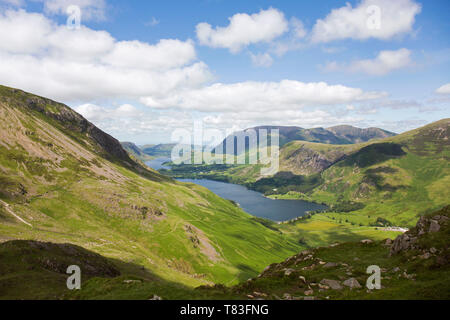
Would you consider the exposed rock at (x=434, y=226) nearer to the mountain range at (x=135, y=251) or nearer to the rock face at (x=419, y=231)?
the rock face at (x=419, y=231)

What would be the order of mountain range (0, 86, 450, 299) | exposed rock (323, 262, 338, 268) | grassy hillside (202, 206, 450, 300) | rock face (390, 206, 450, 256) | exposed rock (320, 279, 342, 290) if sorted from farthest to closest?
exposed rock (323, 262, 338, 268)
rock face (390, 206, 450, 256)
exposed rock (320, 279, 342, 290)
mountain range (0, 86, 450, 299)
grassy hillside (202, 206, 450, 300)

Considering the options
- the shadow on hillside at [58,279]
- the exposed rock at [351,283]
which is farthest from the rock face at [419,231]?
the shadow on hillside at [58,279]

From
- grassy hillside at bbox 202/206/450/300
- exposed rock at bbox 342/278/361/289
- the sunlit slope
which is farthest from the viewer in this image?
the sunlit slope

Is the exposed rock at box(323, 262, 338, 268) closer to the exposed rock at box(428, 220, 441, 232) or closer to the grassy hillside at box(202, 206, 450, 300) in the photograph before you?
the grassy hillside at box(202, 206, 450, 300)

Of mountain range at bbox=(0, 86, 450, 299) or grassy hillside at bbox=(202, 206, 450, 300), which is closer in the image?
grassy hillside at bbox=(202, 206, 450, 300)

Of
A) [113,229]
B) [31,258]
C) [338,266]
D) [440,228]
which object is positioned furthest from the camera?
[113,229]

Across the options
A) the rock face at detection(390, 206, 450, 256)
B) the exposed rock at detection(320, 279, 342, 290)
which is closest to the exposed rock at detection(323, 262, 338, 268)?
the exposed rock at detection(320, 279, 342, 290)

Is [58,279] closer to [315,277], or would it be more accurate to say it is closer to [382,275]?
[315,277]
